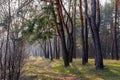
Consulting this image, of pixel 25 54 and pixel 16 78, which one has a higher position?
pixel 25 54

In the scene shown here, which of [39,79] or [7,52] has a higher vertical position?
[7,52]

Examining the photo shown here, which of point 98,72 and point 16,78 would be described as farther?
point 98,72

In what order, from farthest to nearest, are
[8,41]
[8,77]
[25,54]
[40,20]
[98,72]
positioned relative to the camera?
[40,20] → [98,72] → [25,54] → [8,77] → [8,41]

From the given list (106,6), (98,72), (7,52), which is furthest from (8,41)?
Result: (106,6)

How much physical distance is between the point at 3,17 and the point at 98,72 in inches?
410

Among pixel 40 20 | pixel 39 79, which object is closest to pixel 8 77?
pixel 39 79

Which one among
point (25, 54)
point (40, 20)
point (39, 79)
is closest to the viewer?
point (25, 54)

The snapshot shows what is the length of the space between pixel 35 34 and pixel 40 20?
153 centimetres

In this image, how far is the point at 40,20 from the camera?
2622 centimetres

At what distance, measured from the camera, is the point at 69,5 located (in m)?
36.4

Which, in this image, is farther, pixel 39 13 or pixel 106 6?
pixel 106 6

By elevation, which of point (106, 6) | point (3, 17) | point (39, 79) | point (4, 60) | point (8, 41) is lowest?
point (39, 79)

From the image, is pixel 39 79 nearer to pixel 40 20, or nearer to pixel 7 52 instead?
pixel 7 52

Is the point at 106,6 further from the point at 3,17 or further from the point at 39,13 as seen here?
the point at 3,17
